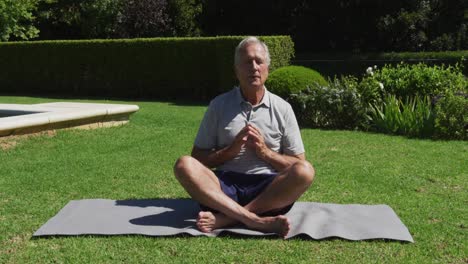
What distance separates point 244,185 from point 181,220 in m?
0.53

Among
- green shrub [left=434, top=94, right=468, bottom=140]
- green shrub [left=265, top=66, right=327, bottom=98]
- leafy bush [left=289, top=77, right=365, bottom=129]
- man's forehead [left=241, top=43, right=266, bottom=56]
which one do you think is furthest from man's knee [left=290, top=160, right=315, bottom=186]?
green shrub [left=265, top=66, right=327, bottom=98]

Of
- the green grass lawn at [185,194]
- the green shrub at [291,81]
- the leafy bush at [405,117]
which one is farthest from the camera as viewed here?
the green shrub at [291,81]

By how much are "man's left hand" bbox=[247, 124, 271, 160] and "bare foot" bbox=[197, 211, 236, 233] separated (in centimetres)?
51

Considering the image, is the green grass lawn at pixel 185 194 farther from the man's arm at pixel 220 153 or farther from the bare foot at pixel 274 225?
the man's arm at pixel 220 153

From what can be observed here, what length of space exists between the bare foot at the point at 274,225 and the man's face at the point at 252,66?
931 mm

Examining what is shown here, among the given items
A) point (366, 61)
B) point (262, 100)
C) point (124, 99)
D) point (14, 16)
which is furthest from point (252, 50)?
point (366, 61)

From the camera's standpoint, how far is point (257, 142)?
4.11 metres

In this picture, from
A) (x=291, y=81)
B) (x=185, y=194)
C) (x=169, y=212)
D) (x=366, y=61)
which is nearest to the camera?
(x=169, y=212)

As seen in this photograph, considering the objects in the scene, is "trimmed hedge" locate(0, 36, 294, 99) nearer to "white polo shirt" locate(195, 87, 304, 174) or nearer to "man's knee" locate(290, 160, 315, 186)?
"white polo shirt" locate(195, 87, 304, 174)

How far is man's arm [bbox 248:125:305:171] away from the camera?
13.5 feet

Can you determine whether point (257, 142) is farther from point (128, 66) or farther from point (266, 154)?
point (128, 66)

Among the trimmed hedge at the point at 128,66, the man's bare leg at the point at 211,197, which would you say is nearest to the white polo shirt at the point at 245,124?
the man's bare leg at the point at 211,197

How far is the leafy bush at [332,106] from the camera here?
9797 millimetres

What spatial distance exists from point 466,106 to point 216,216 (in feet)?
19.4
